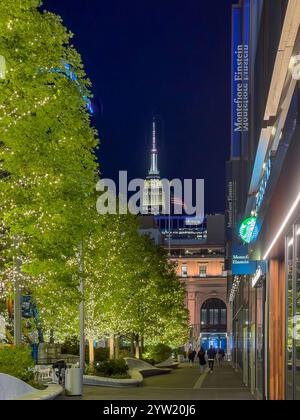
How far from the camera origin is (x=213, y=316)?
542 ft

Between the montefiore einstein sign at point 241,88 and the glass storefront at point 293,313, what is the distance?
32.3 meters

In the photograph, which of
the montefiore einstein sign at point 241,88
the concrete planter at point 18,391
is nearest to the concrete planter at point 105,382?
the concrete planter at point 18,391

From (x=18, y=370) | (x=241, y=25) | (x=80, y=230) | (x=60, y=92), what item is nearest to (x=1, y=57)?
(x=60, y=92)

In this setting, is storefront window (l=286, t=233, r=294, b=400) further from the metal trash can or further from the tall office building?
the metal trash can

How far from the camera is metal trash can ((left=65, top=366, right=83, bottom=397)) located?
28.4 m

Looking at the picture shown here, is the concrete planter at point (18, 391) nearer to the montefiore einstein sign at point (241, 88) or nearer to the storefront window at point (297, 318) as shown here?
the storefront window at point (297, 318)

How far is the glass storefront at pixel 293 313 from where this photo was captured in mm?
12526

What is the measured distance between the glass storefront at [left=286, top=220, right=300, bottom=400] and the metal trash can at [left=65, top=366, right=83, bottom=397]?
1440 centimetres

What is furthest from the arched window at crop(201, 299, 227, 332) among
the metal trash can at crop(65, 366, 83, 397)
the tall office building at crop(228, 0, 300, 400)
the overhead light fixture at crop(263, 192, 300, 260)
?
the overhead light fixture at crop(263, 192, 300, 260)

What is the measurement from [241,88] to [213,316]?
119m

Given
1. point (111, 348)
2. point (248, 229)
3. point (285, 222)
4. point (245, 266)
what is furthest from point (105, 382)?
point (285, 222)
